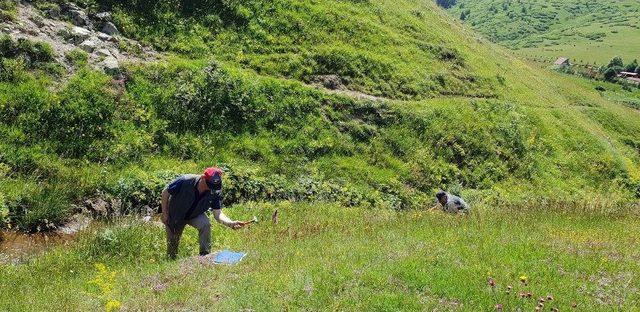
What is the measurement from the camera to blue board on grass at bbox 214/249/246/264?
945 centimetres

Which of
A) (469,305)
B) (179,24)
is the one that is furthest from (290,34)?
(469,305)

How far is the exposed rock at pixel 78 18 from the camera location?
71.1 ft

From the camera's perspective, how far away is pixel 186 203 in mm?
10445

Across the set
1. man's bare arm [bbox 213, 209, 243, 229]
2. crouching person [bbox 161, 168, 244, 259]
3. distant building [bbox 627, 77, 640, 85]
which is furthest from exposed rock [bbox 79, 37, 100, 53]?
distant building [bbox 627, 77, 640, 85]

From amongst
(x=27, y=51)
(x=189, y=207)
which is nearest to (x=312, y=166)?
(x=189, y=207)

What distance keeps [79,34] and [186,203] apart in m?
13.7

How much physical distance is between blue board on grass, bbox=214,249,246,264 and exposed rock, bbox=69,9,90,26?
16151mm

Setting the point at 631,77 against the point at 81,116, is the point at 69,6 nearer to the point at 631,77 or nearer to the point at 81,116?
the point at 81,116

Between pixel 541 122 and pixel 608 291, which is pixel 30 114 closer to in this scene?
pixel 608 291

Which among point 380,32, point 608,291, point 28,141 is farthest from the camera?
point 380,32

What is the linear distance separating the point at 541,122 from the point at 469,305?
28.8 m

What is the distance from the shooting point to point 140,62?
20.8 meters

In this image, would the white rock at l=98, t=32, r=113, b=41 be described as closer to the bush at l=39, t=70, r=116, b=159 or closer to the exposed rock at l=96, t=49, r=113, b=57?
the exposed rock at l=96, t=49, r=113, b=57

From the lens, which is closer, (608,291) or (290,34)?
(608,291)
